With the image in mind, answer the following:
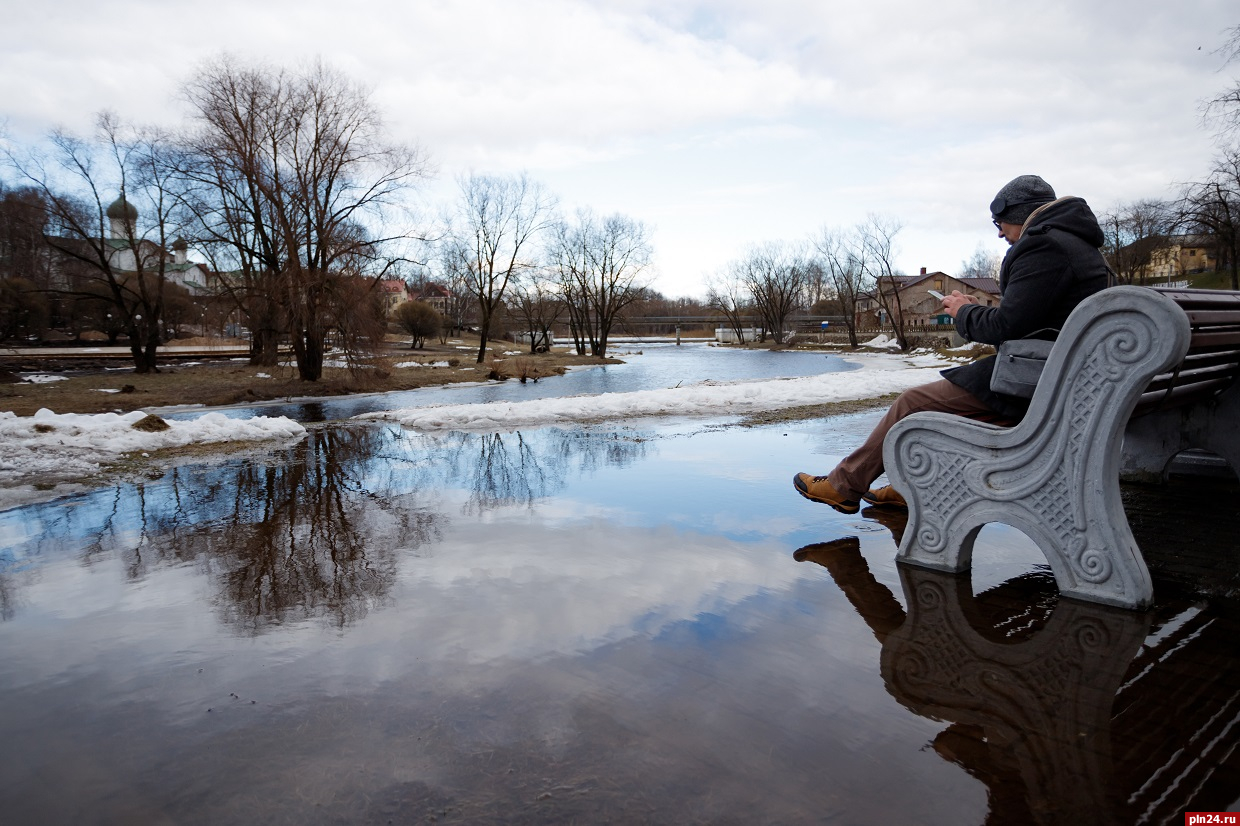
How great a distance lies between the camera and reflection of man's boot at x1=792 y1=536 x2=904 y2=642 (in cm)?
311

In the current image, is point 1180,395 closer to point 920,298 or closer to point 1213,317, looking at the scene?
point 1213,317

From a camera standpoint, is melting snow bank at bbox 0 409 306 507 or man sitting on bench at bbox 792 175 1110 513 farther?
melting snow bank at bbox 0 409 306 507

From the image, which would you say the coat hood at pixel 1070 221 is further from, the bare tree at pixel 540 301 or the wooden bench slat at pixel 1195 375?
the bare tree at pixel 540 301

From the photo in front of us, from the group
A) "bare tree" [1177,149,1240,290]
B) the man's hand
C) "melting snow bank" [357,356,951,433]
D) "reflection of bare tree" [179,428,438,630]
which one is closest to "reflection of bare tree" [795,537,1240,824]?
the man's hand

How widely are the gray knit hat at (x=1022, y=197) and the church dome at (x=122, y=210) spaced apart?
33.6m

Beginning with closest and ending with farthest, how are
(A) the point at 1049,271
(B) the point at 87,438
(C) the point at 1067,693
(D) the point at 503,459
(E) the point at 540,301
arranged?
(C) the point at 1067,693 < (A) the point at 1049,271 < (D) the point at 503,459 < (B) the point at 87,438 < (E) the point at 540,301

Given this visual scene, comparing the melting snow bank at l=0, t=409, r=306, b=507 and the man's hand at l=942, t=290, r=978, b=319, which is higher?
the man's hand at l=942, t=290, r=978, b=319

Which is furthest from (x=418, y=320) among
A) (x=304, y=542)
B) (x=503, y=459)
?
(x=304, y=542)

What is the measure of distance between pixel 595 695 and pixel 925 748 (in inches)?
39.5

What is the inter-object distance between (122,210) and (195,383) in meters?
13.1

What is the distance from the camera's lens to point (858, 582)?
3561 mm

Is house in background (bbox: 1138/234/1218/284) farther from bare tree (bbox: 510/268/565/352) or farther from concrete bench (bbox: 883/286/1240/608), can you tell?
concrete bench (bbox: 883/286/1240/608)

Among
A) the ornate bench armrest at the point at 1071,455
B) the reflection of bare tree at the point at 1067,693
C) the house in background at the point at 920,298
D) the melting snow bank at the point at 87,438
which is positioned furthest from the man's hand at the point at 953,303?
the house in background at the point at 920,298

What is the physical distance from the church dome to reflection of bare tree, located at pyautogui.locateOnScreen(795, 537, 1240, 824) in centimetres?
3406
